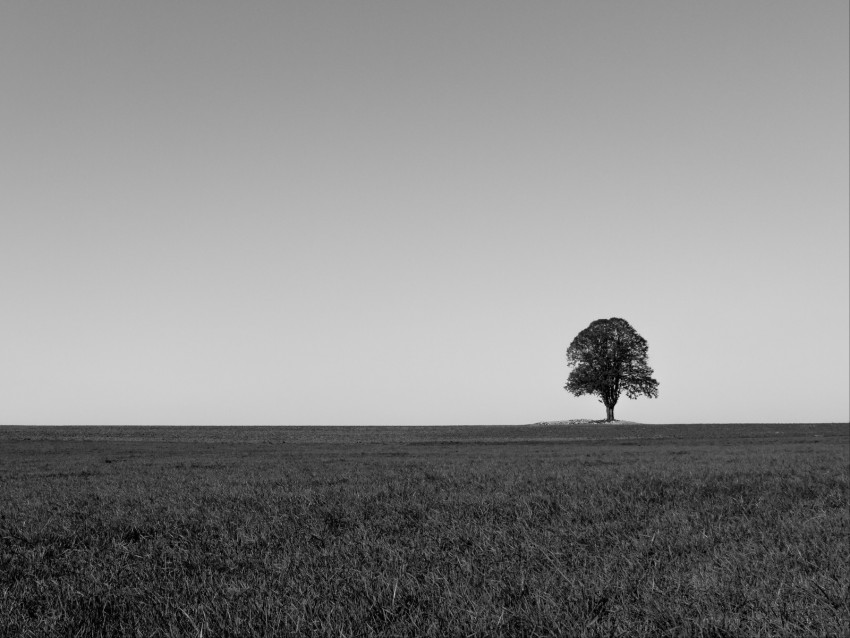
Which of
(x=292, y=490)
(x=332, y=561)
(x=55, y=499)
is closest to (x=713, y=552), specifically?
(x=332, y=561)

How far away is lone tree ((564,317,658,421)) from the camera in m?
81.4

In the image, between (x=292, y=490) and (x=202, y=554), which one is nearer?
(x=202, y=554)

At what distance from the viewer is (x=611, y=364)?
82.2 m

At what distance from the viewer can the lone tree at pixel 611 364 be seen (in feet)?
267

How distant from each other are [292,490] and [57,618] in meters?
7.33

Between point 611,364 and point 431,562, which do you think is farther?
point 611,364

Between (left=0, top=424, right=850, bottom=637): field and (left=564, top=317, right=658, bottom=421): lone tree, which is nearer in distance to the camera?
(left=0, top=424, right=850, bottom=637): field

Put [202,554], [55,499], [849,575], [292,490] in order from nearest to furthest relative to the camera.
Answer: [849,575] < [202,554] < [55,499] < [292,490]

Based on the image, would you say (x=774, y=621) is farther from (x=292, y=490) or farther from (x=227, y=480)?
(x=227, y=480)

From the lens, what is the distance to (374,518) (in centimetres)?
807

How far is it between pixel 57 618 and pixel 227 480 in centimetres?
1003

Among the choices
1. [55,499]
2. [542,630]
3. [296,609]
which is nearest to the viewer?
[542,630]

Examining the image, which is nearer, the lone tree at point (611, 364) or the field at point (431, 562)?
the field at point (431, 562)

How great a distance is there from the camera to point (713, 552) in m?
5.88
